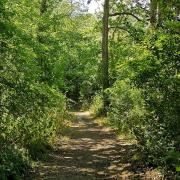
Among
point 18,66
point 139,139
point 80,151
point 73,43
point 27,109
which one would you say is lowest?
point 80,151

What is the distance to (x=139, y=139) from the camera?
10773 mm

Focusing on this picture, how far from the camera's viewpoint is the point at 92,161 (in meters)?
12.4

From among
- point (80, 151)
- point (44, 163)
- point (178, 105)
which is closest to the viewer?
point (178, 105)

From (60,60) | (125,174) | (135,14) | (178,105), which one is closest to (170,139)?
(178,105)

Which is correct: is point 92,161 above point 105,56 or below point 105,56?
below

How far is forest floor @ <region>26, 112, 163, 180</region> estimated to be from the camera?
10.2 meters

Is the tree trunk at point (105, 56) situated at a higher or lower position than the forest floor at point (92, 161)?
higher

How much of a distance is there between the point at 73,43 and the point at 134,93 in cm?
3382

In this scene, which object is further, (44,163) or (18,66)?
(44,163)

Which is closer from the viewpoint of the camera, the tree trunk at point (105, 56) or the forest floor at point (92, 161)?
the forest floor at point (92, 161)

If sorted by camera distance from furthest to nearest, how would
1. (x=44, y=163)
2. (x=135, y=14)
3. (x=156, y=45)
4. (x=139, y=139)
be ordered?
(x=135, y=14) → (x=44, y=163) → (x=139, y=139) → (x=156, y=45)

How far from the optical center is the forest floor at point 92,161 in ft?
33.4

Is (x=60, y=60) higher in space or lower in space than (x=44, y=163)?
higher

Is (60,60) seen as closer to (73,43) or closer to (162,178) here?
(162,178)
